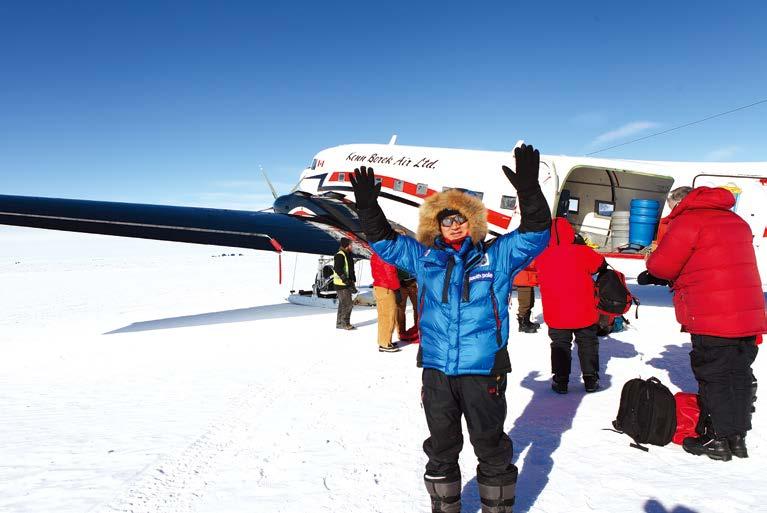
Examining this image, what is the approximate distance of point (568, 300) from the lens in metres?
5.40

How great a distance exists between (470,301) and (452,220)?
1.65 feet

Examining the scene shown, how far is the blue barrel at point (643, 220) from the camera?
10.6m

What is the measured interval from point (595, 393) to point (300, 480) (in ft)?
11.9

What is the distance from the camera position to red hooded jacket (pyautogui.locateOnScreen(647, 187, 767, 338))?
3756 millimetres

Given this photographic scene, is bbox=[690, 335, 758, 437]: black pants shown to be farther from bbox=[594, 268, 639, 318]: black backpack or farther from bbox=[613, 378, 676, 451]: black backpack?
bbox=[594, 268, 639, 318]: black backpack

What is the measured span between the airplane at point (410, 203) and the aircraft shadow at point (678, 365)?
9.38 feet

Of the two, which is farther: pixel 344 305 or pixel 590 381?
pixel 344 305

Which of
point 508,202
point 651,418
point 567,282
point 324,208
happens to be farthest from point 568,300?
point 324,208

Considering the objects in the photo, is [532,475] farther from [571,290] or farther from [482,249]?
[571,290]

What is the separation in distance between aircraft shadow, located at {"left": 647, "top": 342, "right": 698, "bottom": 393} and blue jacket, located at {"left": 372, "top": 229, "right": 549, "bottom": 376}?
4.04 meters

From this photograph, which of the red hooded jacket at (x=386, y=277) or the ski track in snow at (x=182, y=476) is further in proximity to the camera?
the red hooded jacket at (x=386, y=277)

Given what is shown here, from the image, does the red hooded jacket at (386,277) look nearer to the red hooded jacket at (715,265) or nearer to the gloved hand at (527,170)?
the red hooded jacket at (715,265)

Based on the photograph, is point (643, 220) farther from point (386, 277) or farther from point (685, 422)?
point (685, 422)

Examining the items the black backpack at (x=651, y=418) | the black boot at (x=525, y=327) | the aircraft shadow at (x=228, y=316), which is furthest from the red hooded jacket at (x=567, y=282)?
the aircraft shadow at (x=228, y=316)
